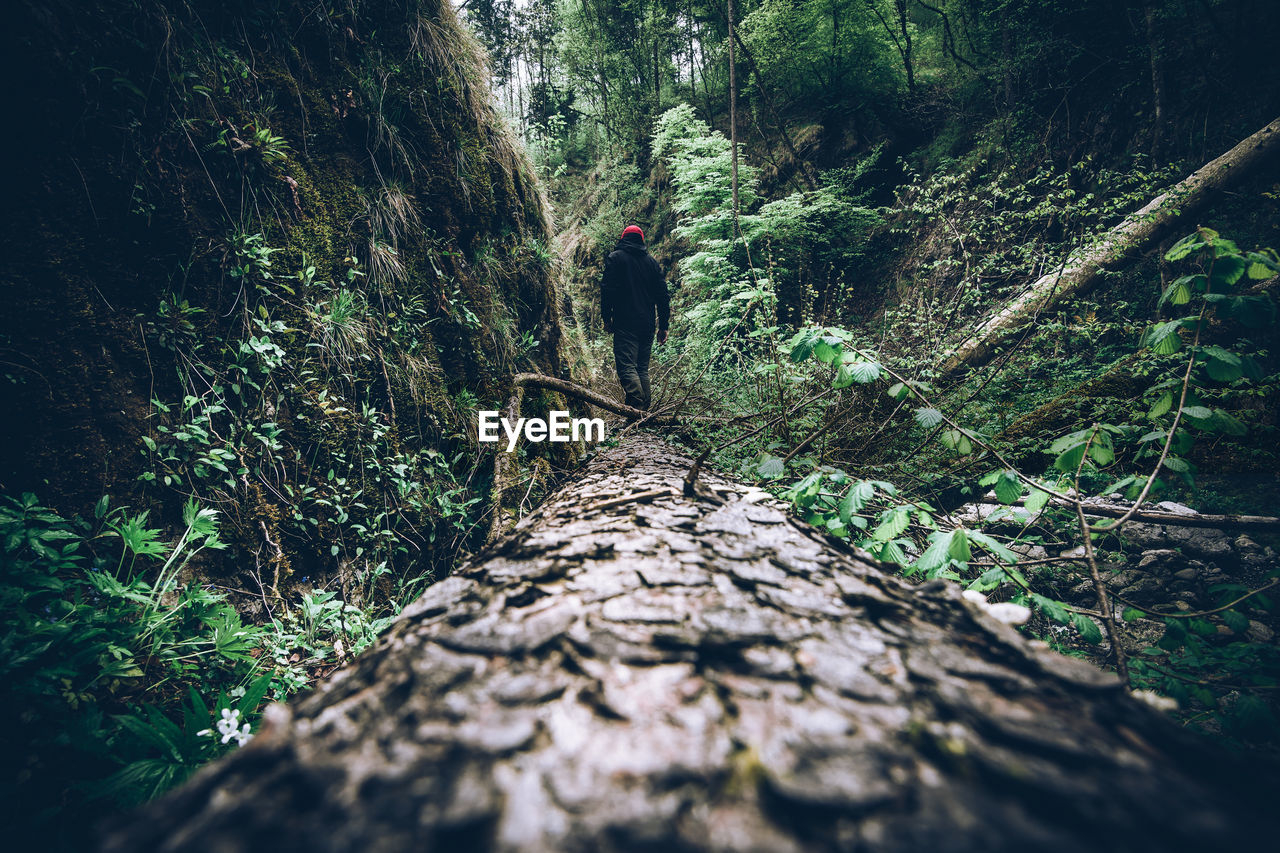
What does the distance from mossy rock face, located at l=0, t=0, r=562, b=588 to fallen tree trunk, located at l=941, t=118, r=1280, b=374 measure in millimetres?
4432

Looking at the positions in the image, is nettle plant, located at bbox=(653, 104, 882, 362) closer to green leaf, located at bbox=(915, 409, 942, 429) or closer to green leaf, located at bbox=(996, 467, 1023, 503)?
green leaf, located at bbox=(915, 409, 942, 429)

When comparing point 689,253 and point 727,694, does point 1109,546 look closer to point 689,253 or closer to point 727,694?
point 727,694

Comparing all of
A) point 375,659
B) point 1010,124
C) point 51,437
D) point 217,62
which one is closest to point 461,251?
point 217,62

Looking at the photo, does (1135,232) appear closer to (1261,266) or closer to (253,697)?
(1261,266)

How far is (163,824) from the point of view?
521mm

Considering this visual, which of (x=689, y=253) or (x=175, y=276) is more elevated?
(x=689, y=253)

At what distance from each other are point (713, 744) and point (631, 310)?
15.2ft

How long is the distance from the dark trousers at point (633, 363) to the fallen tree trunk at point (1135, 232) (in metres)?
2.93

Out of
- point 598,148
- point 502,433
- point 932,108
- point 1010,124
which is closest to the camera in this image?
point 502,433

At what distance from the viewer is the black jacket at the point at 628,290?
4910mm

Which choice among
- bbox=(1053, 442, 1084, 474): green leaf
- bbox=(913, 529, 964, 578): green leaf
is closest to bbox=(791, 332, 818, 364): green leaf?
bbox=(913, 529, 964, 578): green leaf

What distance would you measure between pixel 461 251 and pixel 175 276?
1.68m

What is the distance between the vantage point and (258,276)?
2215 mm

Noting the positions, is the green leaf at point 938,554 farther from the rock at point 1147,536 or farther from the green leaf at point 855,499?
the rock at point 1147,536
